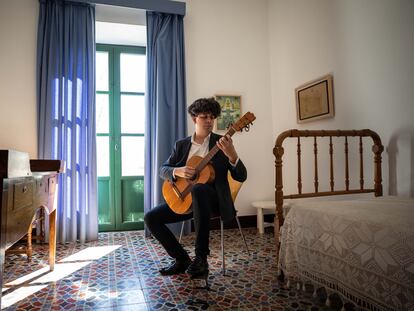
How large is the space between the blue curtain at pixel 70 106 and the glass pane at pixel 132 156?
49 cm

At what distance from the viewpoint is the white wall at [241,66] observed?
10.7ft

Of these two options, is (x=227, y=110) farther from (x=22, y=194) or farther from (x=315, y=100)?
(x=22, y=194)

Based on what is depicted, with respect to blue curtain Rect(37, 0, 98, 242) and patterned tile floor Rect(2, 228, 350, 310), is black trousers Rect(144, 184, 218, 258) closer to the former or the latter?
patterned tile floor Rect(2, 228, 350, 310)

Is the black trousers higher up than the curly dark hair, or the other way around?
the curly dark hair

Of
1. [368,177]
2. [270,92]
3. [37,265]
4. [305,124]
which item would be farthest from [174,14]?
[37,265]

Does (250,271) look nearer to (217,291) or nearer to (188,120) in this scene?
(217,291)

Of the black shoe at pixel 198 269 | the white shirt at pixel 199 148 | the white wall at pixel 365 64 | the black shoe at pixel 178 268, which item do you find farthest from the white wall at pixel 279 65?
the black shoe at pixel 178 268

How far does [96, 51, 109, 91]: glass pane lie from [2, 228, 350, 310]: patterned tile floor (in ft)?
5.92

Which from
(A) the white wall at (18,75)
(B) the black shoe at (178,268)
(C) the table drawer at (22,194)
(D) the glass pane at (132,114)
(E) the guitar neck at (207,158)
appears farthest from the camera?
(D) the glass pane at (132,114)

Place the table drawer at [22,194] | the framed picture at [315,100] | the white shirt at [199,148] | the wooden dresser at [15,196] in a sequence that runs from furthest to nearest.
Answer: the framed picture at [315,100], the white shirt at [199,148], the table drawer at [22,194], the wooden dresser at [15,196]

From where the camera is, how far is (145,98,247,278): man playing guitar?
1.67 m

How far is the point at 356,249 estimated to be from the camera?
1.16 metres

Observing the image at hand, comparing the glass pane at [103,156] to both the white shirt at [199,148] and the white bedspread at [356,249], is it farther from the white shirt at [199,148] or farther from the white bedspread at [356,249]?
the white bedspread at [356,249]

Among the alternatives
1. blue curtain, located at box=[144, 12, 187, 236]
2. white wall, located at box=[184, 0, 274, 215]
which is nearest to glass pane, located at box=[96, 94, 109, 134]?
blue curtain, located at box=[144, 12, 187, 236]
